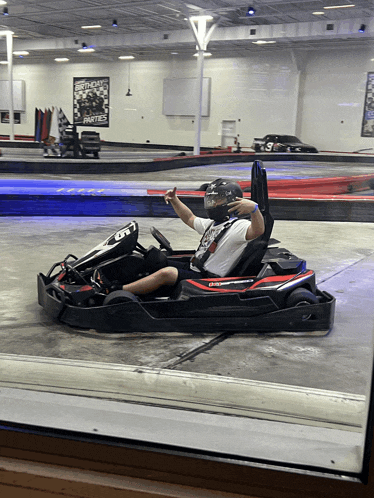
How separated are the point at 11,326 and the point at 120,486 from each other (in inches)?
69.5

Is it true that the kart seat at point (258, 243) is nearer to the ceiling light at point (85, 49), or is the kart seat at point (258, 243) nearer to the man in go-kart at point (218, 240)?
the man in go-kart at point (218, 240)

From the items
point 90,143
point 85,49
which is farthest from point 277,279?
point 90,143

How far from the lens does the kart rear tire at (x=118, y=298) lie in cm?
216

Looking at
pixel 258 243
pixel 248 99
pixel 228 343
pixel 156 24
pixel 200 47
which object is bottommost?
pixel 228 343

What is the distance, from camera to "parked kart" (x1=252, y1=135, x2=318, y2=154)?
1171 cm

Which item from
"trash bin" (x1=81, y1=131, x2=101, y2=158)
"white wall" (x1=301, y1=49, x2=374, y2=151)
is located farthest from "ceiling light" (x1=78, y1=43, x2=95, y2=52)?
"white wall" (x1=301, y1=49, x2=374, y2=151)

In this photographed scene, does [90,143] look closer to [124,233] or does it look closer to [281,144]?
[281,144]

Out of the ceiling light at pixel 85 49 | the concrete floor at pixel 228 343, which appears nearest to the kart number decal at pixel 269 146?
the ceiling light at pixel 85 49

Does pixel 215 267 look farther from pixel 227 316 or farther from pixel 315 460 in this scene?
pixel 315 460

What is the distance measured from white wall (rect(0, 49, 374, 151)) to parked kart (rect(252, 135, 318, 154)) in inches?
6.1

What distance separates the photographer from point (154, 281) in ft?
7.38

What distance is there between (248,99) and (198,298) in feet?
31.7

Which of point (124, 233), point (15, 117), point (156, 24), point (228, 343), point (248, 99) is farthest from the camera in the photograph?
point (248, 99)

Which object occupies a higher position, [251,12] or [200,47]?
[251,12]
